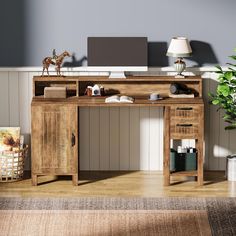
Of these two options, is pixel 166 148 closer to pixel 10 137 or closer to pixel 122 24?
pixel 122 24

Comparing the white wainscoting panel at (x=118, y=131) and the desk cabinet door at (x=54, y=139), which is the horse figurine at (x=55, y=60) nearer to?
the white wainscoting panel at (x=118, y=131)

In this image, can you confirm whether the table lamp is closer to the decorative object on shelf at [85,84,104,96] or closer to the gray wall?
the gray wall

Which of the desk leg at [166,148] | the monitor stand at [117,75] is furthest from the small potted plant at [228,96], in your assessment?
the monitor stand at [117,75]

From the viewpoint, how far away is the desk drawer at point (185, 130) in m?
6.65

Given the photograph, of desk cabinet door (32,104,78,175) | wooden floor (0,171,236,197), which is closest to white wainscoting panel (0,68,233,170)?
wooden floor (0,171,236,197)

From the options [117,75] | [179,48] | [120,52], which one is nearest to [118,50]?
[120,52]

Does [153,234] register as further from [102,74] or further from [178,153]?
[102,74]

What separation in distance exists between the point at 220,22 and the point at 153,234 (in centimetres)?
207

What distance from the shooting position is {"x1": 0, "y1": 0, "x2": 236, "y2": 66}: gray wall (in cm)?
696

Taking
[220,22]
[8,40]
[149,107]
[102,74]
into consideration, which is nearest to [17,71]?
[8,40]

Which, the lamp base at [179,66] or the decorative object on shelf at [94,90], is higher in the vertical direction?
the lamp base at [179,66]

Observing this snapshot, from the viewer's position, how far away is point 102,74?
23.1 feet

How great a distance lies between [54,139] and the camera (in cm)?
670

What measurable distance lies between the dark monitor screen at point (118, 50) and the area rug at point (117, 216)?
1167 millimetres
